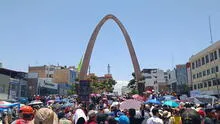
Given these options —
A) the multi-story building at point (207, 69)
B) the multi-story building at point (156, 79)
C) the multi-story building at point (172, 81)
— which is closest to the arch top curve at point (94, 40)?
the multi-story building at point (207, 69)

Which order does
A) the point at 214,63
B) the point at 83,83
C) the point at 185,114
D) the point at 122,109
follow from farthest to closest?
the point at 214,63 → the point at 83,83 → the point at 122,109 → the point at 185,114

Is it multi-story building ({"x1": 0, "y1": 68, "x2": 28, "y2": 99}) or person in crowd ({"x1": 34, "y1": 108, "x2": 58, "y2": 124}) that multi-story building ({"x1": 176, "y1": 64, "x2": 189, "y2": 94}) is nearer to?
multi-story building ({"x1": 0, "y1": 68, "x2": 28, "y2": 99})

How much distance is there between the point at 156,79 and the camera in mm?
101562

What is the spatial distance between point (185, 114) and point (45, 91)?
227ft

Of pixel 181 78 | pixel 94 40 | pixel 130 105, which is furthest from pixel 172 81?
pixel 130 105

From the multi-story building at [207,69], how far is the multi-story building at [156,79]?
3196 cm

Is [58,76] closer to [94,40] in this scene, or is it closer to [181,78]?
[181,78]

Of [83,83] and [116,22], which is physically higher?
[116,22]

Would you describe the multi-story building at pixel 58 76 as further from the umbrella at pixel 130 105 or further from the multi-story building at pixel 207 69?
the umbrella at pixel 130 105

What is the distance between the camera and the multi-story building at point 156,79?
95.8 m

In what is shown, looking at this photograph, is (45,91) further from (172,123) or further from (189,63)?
(172,123)

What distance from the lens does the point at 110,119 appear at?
6723mm

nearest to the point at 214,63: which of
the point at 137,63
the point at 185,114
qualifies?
the point at 137,63

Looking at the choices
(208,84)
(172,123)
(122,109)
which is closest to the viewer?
(172,123)
